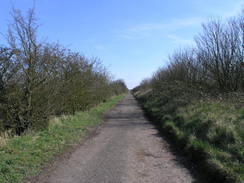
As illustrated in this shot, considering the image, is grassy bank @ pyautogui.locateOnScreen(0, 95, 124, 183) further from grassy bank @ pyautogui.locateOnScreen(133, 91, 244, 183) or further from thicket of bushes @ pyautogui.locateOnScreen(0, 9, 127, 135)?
grassy bank @ pyautogui.locateOnScreen(133, 91, 244, 183)

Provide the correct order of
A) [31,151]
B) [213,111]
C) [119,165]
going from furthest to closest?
[213,111], [31,151], [119,165]

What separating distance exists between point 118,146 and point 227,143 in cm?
338

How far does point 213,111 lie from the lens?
10.6 metres

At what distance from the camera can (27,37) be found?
8.55m

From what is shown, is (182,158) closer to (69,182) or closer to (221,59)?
(69,182)

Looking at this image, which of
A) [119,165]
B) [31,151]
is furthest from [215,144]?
[31,151]

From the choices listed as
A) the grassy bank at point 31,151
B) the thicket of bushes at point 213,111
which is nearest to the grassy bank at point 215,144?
the thicket of bushes at point 213,111

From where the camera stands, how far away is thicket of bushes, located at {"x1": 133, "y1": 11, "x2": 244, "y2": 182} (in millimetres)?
5309

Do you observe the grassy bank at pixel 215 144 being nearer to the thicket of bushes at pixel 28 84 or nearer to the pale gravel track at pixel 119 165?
the pale gravel track at pixel 119 165

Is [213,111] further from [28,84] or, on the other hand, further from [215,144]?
[28,84]

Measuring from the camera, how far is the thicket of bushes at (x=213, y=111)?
17.4 ft

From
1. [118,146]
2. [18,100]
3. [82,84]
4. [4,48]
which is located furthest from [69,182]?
[82,84]

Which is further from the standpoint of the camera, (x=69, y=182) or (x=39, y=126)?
(x=39, y=126)

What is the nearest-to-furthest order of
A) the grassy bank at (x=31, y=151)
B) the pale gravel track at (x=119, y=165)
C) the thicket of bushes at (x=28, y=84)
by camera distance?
the pale gravel track at (x=119, y=165) < the grassy bank at (x=31, y=151) < the thicket of bushes at (x=28, y=84)
